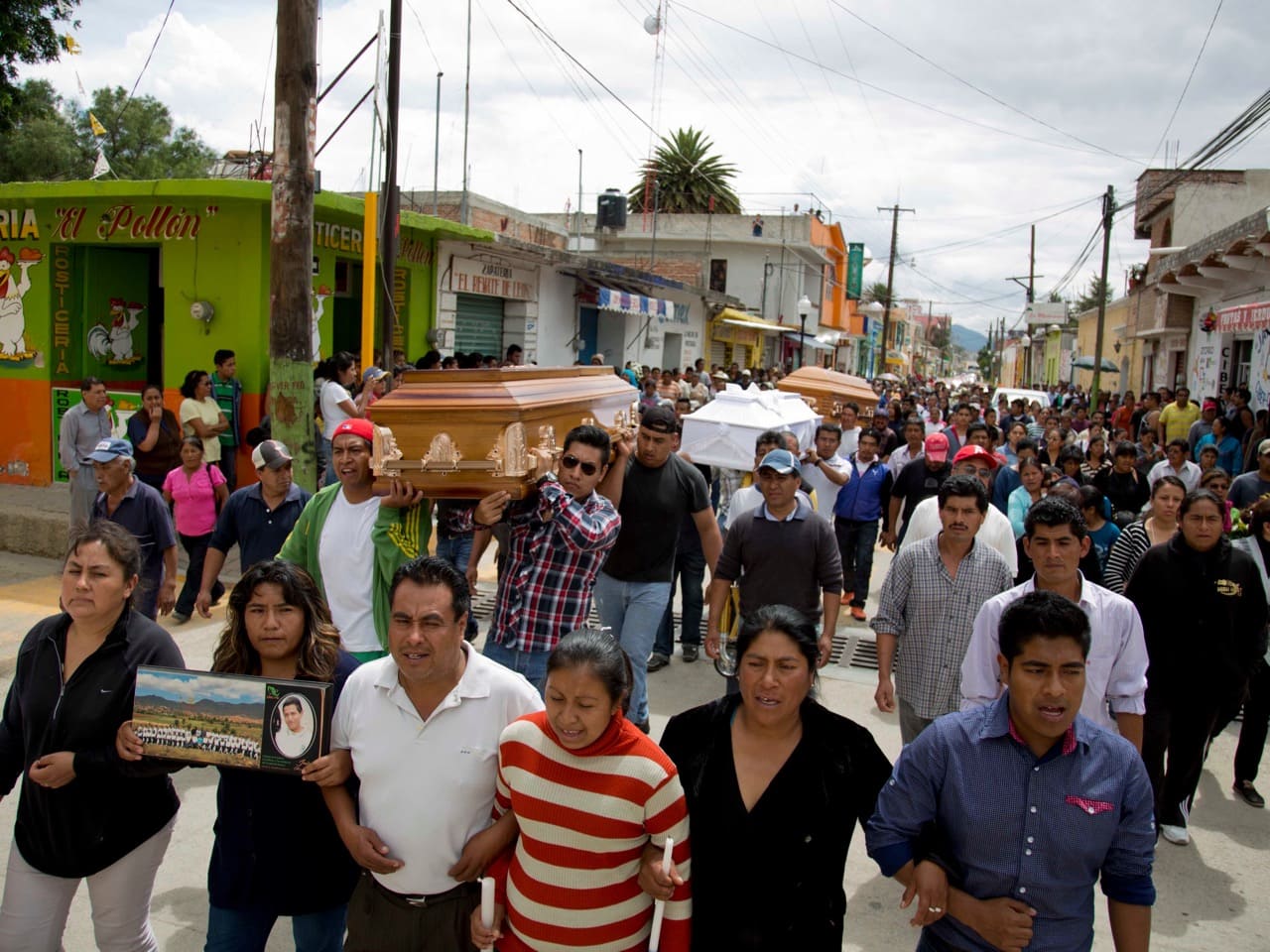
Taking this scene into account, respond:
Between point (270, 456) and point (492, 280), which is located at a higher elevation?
point (492, 280)

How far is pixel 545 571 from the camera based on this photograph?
4.05 metres

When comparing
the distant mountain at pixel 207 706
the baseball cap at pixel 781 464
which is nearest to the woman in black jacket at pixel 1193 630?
the baseball cap at pixel 781 464

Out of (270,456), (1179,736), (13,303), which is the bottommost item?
(1179,736)

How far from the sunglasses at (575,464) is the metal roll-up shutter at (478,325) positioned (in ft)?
34.9

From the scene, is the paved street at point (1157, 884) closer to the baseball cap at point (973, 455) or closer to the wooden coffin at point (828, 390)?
the baseball cap at point (973, 455)

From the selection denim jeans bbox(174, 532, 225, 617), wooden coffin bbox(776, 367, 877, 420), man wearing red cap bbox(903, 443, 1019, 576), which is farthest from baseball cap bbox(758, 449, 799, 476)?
wooden coffin bbox(776, 367, 877, 420)

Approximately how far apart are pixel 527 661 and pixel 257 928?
4.92 ft

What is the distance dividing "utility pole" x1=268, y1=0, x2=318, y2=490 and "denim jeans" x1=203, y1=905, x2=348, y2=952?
4.46 m

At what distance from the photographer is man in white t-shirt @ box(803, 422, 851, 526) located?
791 centimetres

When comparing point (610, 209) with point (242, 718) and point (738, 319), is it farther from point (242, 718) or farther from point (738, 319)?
point (242, 718)

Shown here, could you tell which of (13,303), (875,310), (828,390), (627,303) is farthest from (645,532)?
(875,310)

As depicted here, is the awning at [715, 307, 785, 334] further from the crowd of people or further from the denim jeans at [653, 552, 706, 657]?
the crowd of people

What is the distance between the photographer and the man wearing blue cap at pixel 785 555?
5.09 meters

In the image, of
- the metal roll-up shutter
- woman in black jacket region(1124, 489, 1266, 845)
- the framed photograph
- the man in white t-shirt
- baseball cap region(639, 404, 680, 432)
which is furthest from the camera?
the metal roll-up shutter
